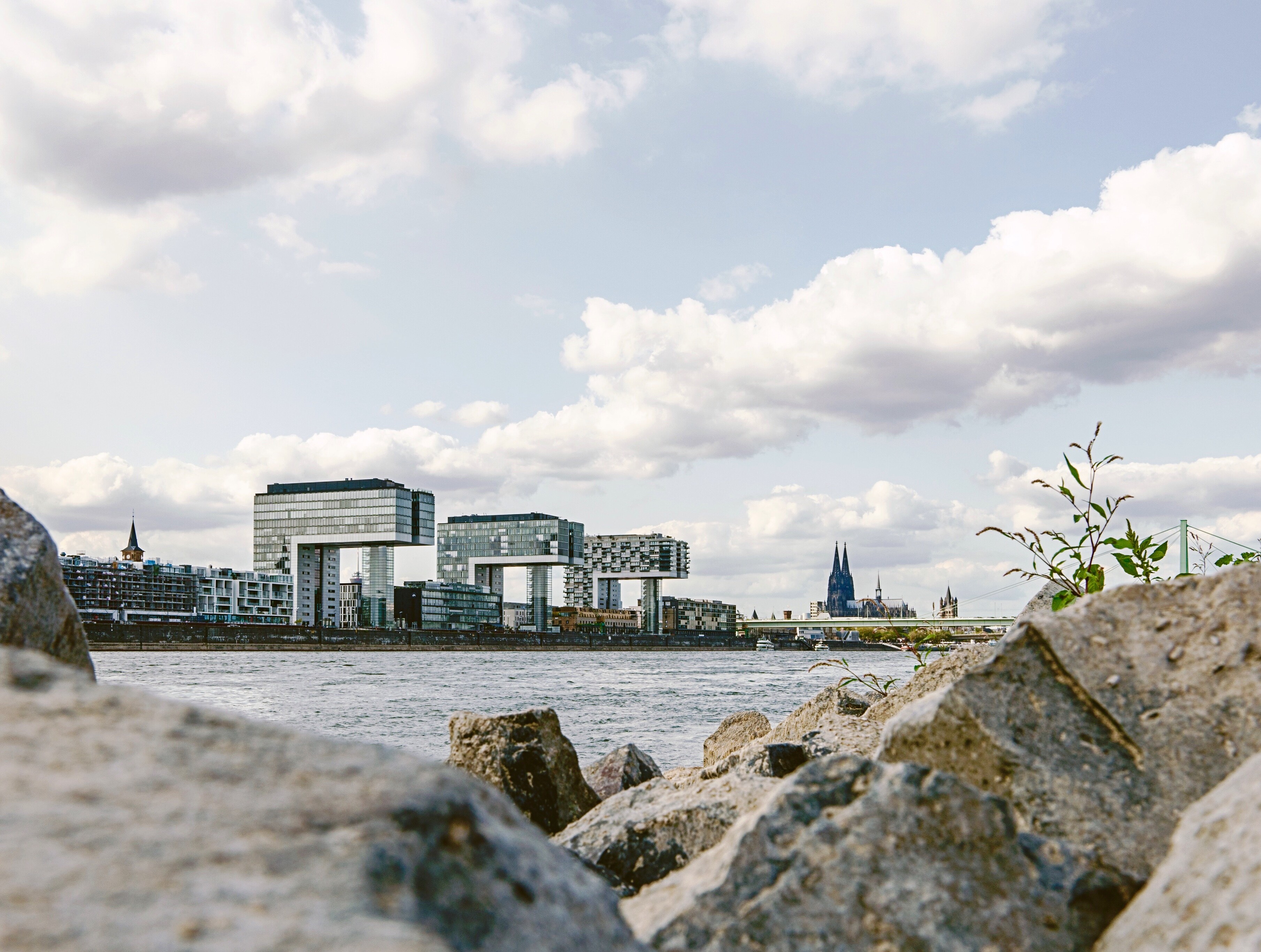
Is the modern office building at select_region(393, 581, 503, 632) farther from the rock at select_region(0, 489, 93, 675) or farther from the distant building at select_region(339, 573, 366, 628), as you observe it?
the rock at select_region(0, 489, 93, 675)

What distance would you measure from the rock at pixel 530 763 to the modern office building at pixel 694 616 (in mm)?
170895

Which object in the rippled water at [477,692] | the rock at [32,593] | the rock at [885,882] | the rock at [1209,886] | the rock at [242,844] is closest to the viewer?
the rock at [242,844]

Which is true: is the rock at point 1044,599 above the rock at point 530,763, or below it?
above

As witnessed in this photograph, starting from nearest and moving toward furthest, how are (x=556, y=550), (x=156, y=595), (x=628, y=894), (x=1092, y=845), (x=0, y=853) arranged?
(x=0, y=853), (x=1092, y=845), (x=628, y=894), (x=156, y=595), (x=556, y=550)

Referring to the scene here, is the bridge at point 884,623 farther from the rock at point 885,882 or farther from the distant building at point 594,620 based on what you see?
the distant building at point 594,620

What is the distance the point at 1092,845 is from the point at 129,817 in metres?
2.65

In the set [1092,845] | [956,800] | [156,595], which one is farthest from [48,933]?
[156,595]

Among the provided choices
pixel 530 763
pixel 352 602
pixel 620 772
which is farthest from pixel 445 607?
pixel 530 763

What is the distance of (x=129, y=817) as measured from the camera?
171 centimetres

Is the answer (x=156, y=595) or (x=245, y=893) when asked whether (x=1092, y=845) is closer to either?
(x=245, y=893)

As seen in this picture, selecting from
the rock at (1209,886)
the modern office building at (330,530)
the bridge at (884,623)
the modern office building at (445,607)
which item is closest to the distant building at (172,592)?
the modern office building at (330,530)

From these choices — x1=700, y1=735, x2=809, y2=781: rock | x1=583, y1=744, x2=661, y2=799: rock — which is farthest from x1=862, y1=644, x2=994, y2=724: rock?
x1=583, y1=744, x2=661, y2=799: rock

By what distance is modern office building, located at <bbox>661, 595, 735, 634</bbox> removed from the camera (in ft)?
599

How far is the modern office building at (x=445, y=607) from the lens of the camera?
5463 inches
